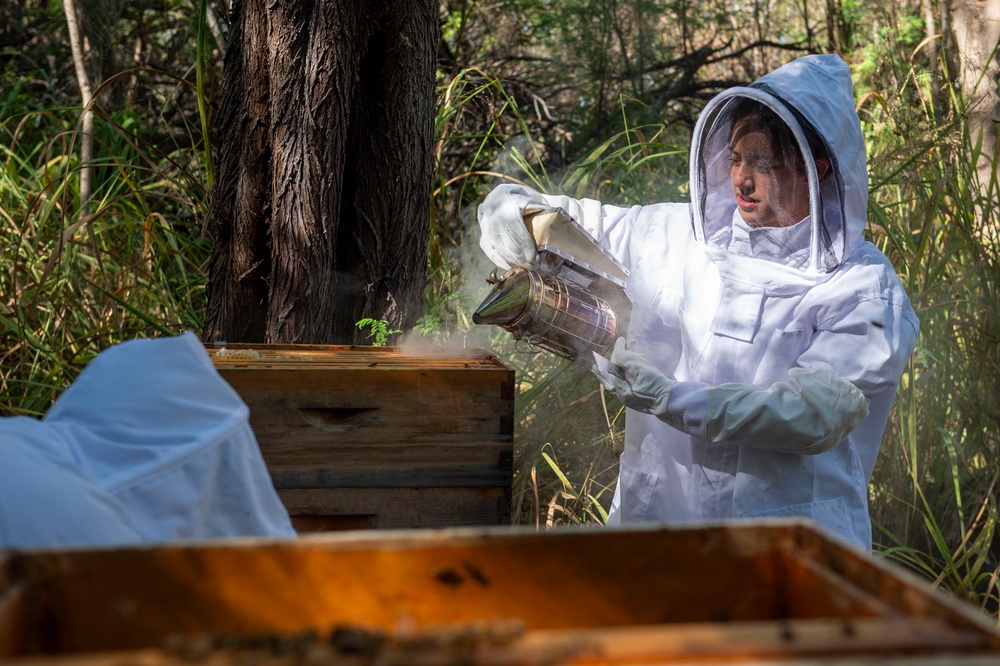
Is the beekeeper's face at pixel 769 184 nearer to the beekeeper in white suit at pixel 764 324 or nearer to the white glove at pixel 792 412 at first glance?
the beekeeper in white suit at pixel 764 324

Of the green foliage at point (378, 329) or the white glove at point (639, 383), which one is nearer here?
the white glove at point (639, 383)

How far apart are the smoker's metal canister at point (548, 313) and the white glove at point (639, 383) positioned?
0.13 meters

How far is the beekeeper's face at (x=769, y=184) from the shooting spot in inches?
94.5

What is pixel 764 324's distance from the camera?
234cm

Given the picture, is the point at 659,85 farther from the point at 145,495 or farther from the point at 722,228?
the point at 145,495

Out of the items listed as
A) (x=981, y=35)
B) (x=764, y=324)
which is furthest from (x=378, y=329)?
(x=981, y=35)

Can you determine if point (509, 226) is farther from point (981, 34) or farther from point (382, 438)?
point (981, 34)

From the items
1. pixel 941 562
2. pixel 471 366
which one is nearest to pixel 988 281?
pixel 941 562

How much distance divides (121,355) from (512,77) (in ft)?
16.5

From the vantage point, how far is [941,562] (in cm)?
325

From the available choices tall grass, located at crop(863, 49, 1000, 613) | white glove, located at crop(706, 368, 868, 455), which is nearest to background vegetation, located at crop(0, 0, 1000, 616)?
tall grass, located at crop(863, 49, 1000, 613)

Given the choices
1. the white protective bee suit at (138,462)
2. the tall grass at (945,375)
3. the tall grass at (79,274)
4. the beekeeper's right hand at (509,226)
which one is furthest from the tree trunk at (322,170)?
the tall grass at (945,375)

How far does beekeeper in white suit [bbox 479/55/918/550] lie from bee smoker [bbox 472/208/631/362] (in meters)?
0.07

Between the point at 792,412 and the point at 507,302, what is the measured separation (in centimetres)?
75
